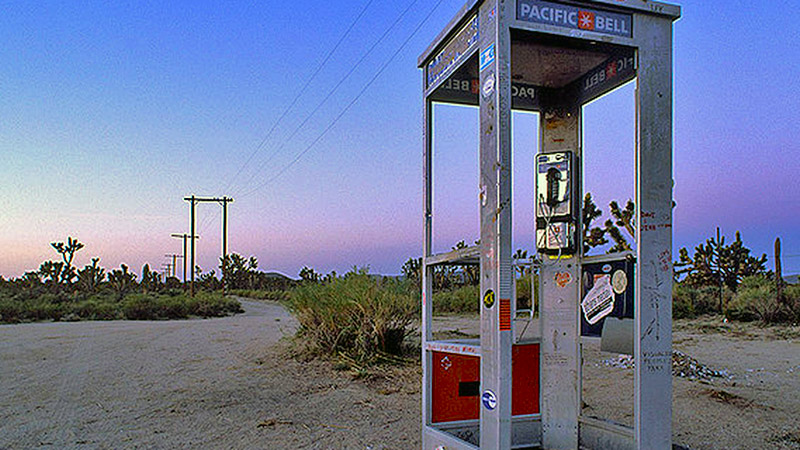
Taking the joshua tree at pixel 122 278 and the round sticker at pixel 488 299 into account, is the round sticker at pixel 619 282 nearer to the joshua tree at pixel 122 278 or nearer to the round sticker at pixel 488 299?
the round sticker at pixel 488 299

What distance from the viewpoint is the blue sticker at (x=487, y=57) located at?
409cm

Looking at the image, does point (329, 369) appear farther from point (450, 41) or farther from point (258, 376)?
point (450, 41)

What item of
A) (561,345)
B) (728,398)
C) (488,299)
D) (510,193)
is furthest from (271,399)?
(728,398)

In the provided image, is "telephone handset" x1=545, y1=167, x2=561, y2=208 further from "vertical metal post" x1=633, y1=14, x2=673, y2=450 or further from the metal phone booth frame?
"vertical metal post" x1=633, y1=14, x2=673, y2=450

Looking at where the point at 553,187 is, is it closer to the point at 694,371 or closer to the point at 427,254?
the point at 427,254

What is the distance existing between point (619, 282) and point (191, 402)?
5.31m

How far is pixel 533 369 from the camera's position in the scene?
18.2 feet

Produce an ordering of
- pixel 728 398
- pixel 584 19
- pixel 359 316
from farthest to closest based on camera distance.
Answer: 1. pixel 359 316
2. pixel 728 398
3. pixel 584 19

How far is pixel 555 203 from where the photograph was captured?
18.1 feet

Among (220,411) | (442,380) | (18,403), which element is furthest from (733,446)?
(18,403)

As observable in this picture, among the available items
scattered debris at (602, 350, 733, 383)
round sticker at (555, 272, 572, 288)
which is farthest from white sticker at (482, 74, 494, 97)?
scattered debris at (602, 350, 733, 383)

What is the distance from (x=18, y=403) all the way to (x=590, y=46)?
7.68 m

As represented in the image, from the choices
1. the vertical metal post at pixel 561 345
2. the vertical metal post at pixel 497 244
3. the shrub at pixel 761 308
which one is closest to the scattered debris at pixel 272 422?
the vertical metal post at pixel 561 345

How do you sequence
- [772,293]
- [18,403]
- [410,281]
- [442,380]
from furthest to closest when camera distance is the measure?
[772,293]
[410,281]
[18,403]
[442,380]
